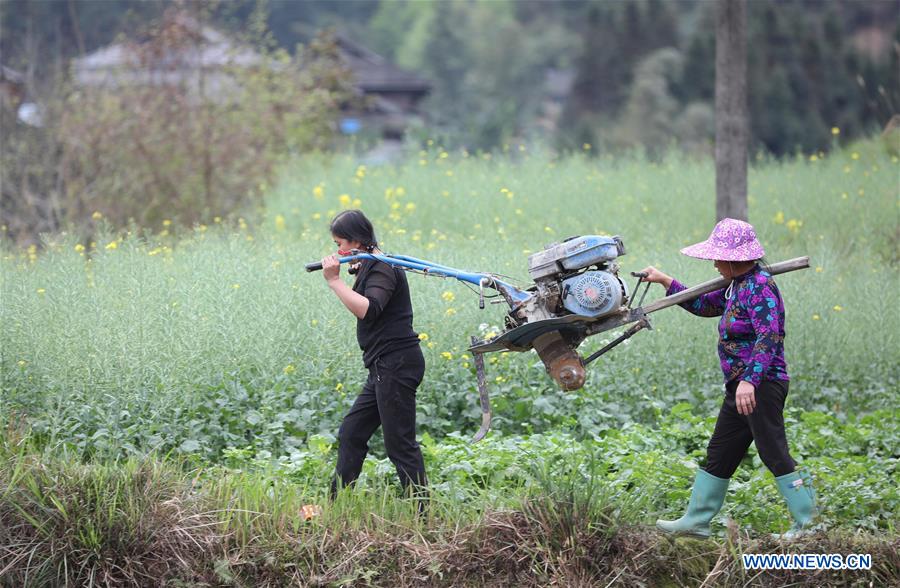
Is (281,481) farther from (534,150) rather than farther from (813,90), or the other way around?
(813,90)

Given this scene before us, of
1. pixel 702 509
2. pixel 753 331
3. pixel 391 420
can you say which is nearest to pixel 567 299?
pixel 753 331

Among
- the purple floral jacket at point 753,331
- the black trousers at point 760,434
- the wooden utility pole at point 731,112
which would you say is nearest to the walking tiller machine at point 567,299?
the purple floral jacket at point 753,331

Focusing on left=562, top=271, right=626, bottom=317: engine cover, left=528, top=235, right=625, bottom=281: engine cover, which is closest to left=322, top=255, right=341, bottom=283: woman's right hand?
left=528, top=235, right=625, bottom=281: engine cover

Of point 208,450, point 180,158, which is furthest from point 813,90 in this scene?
point 208,450

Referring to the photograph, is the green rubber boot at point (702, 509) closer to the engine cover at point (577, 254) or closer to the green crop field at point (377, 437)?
the green crop field at point (377, 437)

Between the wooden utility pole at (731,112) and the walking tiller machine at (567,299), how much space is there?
5816 millimetres

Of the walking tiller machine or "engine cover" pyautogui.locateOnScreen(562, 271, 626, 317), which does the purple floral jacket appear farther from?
"engine cover" pyautogui.locateOnScreen(562, 271, 626, 317)

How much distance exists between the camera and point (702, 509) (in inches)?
198

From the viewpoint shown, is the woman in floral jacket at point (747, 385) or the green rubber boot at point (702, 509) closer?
the woman in floral jacket at point (747, 385)

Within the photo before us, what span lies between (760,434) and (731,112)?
20.9 ft

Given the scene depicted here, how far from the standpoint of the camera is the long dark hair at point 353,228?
204 inches

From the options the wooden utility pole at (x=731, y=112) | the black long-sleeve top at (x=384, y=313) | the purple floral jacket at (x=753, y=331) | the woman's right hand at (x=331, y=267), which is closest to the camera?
the purple floral jacket at (x=753, y=331)

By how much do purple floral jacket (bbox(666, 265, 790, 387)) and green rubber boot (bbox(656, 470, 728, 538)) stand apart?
1.55 ft

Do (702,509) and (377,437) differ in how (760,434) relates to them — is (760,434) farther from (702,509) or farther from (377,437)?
(377,437)
